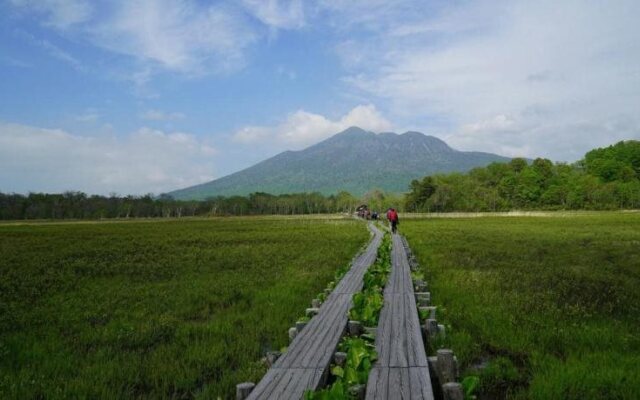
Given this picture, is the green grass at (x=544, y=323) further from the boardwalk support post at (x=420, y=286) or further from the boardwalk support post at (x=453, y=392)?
the boardwalk support post at (x=453, y=392)

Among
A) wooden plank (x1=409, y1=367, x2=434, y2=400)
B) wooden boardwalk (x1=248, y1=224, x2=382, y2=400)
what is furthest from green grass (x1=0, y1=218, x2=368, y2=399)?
wooden plank (x1=409, y1=367, x2=434, y2=400)

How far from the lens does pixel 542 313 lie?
32.4 feet

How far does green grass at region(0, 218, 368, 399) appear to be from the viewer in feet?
21.3

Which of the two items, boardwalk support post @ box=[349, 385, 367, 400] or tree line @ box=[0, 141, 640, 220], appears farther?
tree line @ box=[0, 141, 640, 220]

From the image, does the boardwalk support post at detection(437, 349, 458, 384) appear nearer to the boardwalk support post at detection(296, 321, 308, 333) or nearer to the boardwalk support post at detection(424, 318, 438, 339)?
the boardwalk support post at detection(424, 318, 438, 339)

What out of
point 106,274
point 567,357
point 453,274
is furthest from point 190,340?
point 106,274

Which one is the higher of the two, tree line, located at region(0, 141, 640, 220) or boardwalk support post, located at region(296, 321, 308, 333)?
tree line, located at region(0, 141, 640, 220)

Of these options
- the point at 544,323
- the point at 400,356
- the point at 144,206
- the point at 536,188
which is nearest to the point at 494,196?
the point at 536,188

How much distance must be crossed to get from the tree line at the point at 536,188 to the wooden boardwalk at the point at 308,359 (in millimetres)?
118588

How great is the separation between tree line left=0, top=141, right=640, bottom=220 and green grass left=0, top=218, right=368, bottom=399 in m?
111

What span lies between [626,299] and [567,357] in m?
5.79

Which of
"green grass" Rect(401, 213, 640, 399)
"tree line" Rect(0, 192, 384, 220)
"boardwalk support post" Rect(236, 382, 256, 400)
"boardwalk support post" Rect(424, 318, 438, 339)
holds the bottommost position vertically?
"green grass" Rect(401, 213, 640, 399)

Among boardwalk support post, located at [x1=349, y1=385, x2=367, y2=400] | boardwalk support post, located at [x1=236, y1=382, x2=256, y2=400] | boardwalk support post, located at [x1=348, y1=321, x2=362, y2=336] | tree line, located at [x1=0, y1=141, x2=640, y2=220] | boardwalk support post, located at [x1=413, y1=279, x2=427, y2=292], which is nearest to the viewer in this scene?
boardwalk support post, located at [x1=236, y1=382, x2=256, y2=400]

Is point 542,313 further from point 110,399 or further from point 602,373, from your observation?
point 110,399
